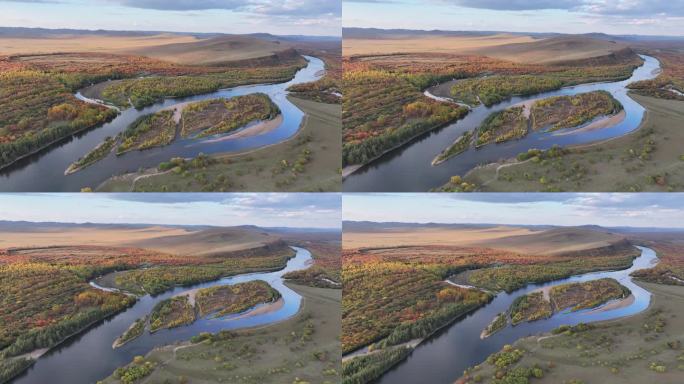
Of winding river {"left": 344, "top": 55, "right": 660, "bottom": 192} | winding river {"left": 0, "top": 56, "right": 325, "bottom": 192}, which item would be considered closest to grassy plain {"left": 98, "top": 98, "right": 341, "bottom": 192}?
winding river {"left": 0, "top": 56, "right": 325, "bottom": 192}

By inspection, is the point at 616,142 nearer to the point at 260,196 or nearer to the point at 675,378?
the point at 675,378

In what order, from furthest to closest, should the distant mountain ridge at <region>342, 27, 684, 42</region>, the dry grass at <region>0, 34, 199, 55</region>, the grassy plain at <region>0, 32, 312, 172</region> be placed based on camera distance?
the distant mountain ridge at <region>342, 27, 684, 42</region> → the dry grass at <region>0, 34, 199, 55</region> → the grassy plain at <region>0, 32, 312, 172</region>

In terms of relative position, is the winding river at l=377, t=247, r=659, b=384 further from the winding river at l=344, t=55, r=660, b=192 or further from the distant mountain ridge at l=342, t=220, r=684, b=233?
the winding river at l=344, t=55, r=660, b=192

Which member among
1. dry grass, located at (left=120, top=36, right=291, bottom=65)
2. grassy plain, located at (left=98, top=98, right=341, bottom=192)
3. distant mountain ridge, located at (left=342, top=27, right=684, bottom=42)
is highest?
distant mountain ridge, located at (left=342, top=27, right=684, bottom=42)

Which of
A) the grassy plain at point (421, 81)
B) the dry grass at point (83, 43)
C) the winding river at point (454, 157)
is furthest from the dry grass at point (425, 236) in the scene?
the dry grass at point (83, 43)

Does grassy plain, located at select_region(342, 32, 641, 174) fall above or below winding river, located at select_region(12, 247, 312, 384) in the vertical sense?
above

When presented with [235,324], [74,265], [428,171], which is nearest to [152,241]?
[74,265]

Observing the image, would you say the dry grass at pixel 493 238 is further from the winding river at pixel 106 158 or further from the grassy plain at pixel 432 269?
the winding river at pixel 106 158

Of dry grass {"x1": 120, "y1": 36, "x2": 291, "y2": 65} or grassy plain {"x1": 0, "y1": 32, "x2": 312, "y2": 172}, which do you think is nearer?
grassy plain {"x1": 0, "y1": 32, "x2": 312, "y2": 172}
